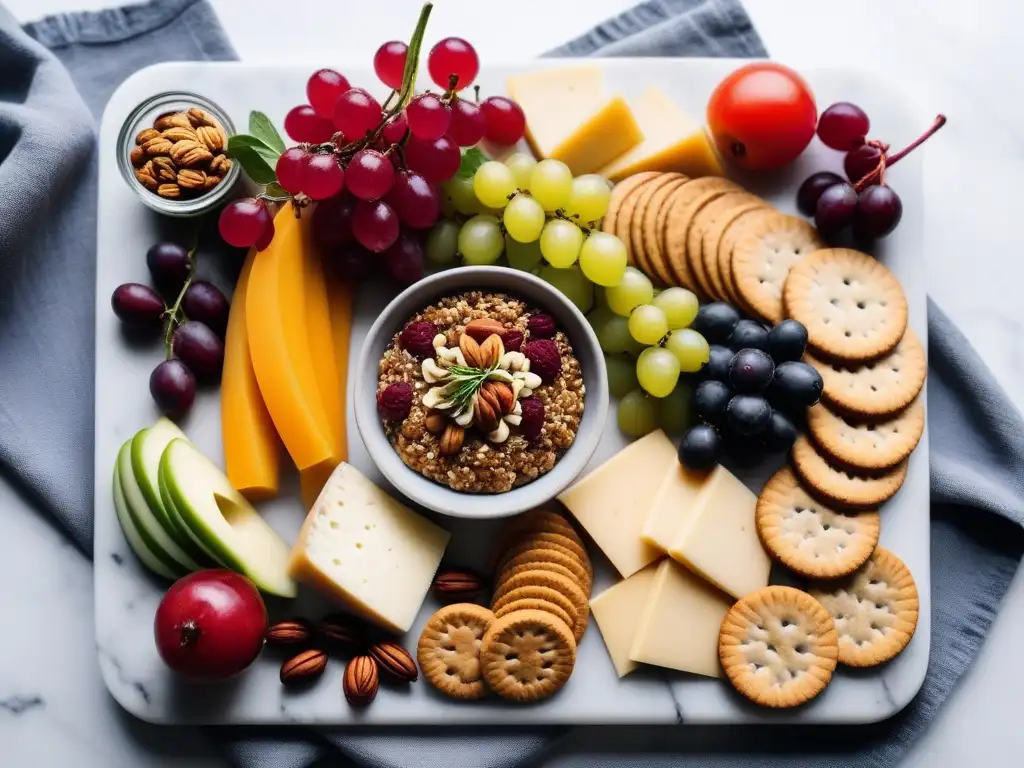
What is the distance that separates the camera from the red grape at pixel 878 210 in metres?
1.75

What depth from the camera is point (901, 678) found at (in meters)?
1.75

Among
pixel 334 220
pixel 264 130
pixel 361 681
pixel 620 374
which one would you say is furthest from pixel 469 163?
pixel 361 681

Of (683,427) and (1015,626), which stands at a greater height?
(683,427)

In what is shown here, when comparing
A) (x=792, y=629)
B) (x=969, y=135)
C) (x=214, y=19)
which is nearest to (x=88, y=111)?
(x=214, y=19)

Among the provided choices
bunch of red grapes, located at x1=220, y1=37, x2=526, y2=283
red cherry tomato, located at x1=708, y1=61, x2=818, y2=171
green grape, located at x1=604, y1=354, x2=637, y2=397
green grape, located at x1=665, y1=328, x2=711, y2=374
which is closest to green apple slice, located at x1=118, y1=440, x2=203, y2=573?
bunch of red grapes, located at x1=220, y1=37, x2=526, y2=283

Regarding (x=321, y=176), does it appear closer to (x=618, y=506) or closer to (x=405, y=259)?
(x=405, y=259)

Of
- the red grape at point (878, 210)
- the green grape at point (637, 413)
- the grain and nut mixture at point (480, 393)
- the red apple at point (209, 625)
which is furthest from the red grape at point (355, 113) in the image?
the red grape at point (878, 210)

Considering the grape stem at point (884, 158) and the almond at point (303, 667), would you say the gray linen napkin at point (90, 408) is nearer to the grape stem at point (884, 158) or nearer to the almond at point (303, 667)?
the almond at point (303, 667)

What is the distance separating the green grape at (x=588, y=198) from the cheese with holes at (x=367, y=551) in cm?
61

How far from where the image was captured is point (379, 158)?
5.29ft

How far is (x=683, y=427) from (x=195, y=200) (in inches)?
37.8

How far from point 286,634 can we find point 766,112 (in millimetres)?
1244

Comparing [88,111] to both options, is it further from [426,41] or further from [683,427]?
[683,427]

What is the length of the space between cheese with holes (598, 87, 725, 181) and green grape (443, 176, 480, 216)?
0.26m
